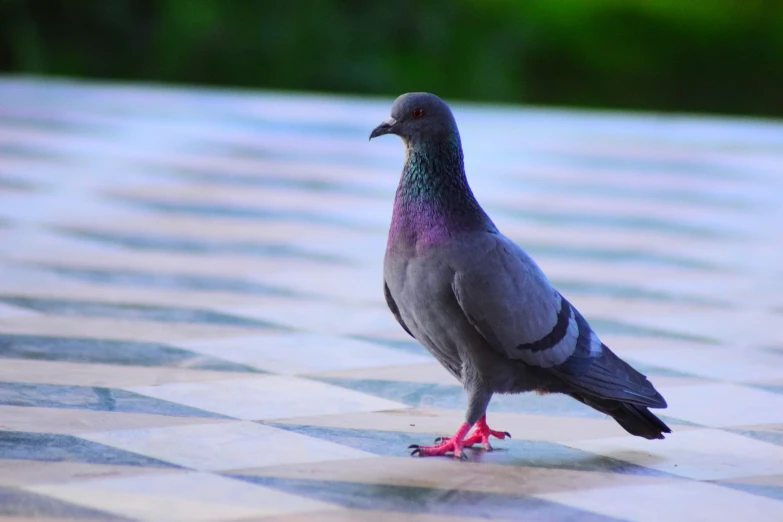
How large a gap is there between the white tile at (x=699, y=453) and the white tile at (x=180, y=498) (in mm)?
827

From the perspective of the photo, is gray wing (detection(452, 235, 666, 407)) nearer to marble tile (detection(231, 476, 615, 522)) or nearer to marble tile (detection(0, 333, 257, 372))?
marble tile (detection(231, 476, 615, 522))

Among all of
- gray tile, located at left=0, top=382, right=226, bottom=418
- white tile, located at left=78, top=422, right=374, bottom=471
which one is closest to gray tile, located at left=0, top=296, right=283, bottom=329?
gray tile, located at left=0, top=382, right=226, bottom=418

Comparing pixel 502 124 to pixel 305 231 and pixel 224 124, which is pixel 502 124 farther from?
pixel 305 231

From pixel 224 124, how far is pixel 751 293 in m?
4.95

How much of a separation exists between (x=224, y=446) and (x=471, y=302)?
0.65m

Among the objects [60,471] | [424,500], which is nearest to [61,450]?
[60,471]

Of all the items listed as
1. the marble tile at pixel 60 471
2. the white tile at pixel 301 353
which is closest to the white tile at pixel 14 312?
the white tile at pixel 301 353

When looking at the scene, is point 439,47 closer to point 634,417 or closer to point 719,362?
point 719,362

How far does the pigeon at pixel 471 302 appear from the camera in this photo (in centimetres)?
287

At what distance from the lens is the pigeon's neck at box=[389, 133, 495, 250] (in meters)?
2.92

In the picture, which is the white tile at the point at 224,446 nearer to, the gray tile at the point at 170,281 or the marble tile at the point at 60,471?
the marble tile at the point at 60,471

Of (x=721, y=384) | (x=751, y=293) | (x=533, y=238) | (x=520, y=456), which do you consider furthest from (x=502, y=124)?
(x=520, y=456)

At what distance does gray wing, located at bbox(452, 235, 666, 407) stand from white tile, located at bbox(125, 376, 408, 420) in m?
0.58

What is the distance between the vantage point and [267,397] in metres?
3.39
